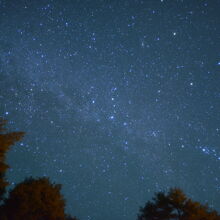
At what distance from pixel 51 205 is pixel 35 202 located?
1198mm

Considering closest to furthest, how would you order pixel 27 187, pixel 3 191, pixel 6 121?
pixel 6 121, pixel 3 191, pixel 27 187

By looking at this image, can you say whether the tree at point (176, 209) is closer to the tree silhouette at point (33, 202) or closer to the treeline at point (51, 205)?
the treeline at point (51, 205)

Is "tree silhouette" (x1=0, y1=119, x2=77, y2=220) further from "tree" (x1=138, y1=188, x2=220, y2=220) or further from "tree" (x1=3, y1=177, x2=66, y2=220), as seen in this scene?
"tree" (x1=138, y1=188, x2=220, y2=220)

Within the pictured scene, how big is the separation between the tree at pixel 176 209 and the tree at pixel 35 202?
5.87m

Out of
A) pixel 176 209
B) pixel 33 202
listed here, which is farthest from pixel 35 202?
pixel 176 209

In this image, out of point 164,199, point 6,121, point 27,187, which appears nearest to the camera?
point 6,121

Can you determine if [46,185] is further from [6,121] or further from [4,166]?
[6,121]

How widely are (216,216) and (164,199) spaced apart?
11.1 feet

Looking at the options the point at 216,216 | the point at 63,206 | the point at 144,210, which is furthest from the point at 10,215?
the point at 216,216

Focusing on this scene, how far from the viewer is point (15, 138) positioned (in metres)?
11.5

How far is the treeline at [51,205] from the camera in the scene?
51.7 feet

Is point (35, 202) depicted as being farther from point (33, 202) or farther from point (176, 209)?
point (176, 209)

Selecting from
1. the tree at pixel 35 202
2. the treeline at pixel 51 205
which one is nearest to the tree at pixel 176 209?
the treeline at pixel 51 205

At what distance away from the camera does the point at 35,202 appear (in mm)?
16156
